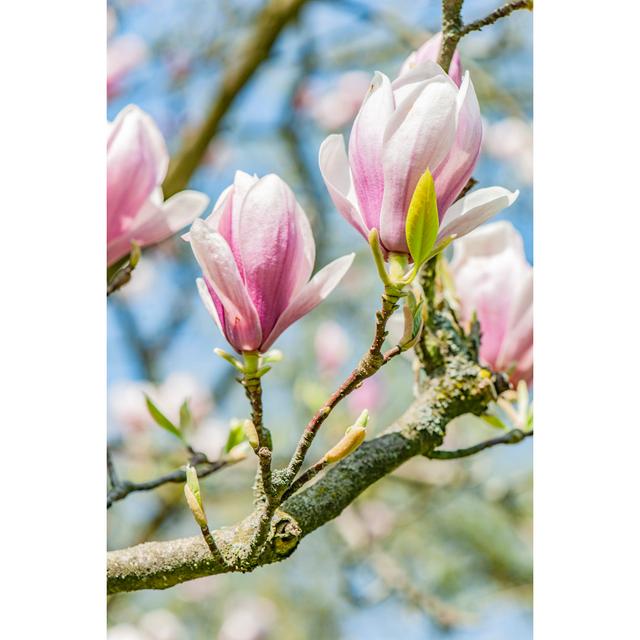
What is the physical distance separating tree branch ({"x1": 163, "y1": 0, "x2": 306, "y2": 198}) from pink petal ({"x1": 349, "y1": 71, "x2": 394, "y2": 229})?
82 centimetres

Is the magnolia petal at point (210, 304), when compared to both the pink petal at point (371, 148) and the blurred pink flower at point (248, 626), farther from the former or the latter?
the blurred pink flower at point (248, 626)

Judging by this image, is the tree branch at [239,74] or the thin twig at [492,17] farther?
the tree branch at [239,74]

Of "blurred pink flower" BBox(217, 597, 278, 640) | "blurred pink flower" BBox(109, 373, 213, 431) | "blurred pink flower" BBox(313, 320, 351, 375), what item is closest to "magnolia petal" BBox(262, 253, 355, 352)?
"blurred pink flower" BBox(109, 373, 213, 431)

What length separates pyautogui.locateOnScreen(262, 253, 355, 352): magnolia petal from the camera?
0.40m

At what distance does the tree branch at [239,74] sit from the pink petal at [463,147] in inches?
33.1

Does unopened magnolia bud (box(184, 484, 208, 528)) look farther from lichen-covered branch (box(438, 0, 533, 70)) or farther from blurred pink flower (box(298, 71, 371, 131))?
blurred pink flower (box(298, 71, 371, 131))

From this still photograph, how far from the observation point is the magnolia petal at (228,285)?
1.22ft

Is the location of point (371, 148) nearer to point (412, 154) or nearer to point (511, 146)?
point (412, 154)

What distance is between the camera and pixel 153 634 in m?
1.11

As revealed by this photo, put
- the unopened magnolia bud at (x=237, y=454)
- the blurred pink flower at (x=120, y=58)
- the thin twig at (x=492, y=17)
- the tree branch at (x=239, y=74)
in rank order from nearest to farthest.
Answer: the thin twig at (x=492, y=17) → the unopened magnolia bud at (x=237, y=454) → the blurred pink flower at (x=120, y=58) → the tree branch at (x=239, y=74)

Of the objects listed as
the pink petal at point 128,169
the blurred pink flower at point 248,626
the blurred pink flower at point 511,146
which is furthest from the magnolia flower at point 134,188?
the blurred pink flower at point 248,626
